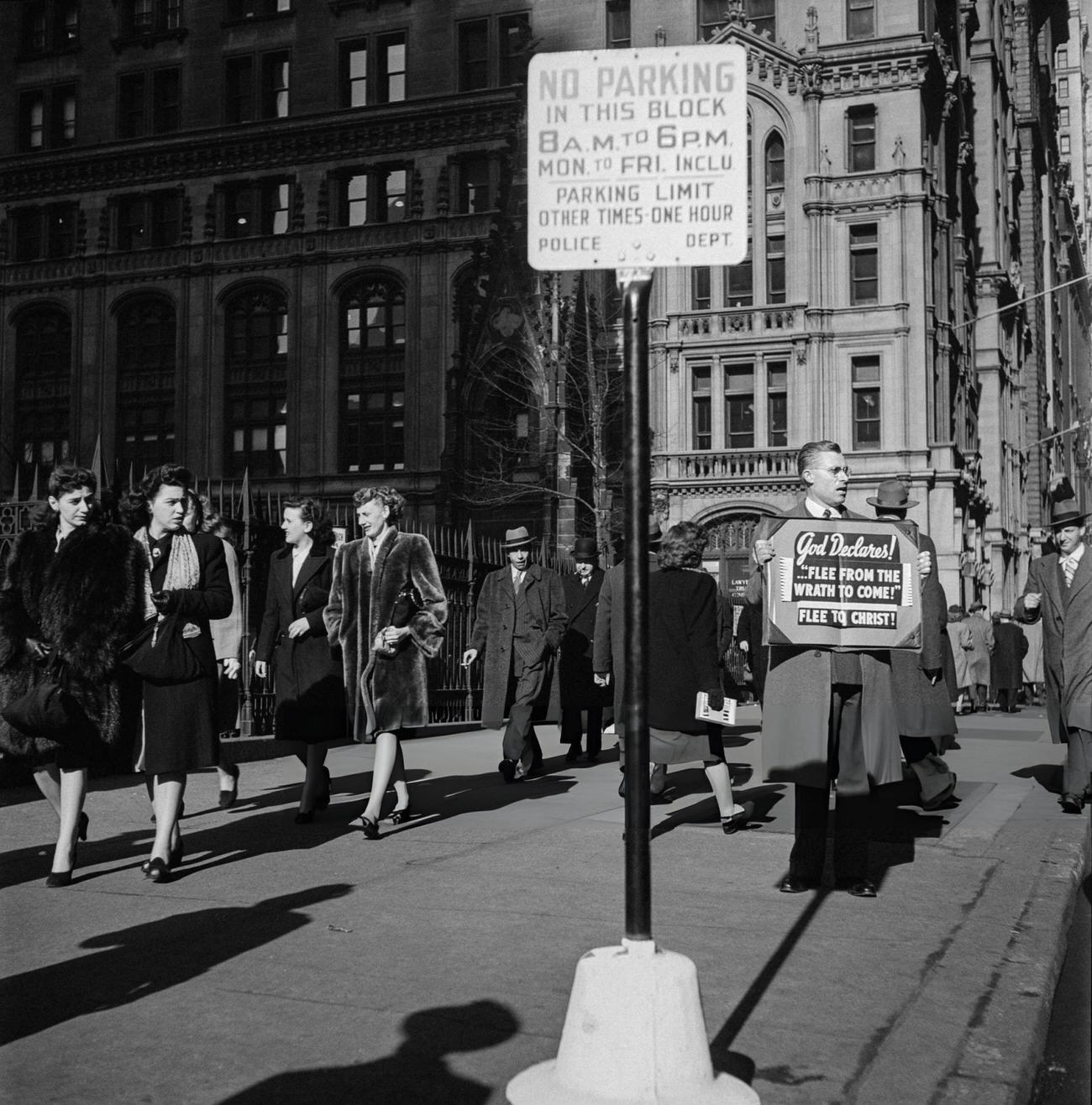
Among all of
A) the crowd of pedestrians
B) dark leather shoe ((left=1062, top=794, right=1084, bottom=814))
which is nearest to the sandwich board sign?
the crowd of pedestrians

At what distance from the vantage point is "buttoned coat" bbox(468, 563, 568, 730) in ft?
35.9

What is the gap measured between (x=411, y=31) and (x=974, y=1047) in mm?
35703

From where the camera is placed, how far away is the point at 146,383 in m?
41.9

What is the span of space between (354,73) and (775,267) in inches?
484

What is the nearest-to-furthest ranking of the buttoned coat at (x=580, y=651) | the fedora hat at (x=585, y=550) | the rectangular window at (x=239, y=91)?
the buttoned coat at (x=580, y=651) → the fedora hat at (x=585, y=550) → the rectangular window at (x=239, y=91)

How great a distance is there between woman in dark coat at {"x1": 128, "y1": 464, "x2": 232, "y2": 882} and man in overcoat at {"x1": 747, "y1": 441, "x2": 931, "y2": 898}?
253cm

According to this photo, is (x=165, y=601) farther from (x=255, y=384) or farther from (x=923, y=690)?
(x=255, y=384)

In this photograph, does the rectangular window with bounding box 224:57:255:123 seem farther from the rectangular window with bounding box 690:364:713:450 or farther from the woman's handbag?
the woman's handbag

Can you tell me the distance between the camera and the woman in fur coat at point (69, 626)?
19.8 ft

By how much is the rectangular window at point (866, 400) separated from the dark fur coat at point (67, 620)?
32202 millimetres

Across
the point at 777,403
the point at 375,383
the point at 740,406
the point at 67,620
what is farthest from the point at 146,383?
the point at 67,620

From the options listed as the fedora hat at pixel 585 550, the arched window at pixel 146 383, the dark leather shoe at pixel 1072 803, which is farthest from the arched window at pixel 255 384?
the dark leather shoe at pixel 1072 803

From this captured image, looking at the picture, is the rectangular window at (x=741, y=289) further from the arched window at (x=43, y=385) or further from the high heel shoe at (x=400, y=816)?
the high heel shoe at (x=400, y=816)

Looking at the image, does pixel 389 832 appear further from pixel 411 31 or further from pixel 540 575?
pixel 411 31
